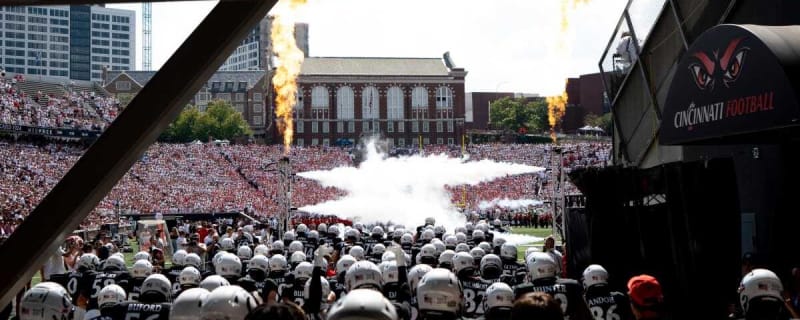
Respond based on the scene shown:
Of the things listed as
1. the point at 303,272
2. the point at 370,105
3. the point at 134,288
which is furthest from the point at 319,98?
the point at 303,272

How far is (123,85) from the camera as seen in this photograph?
149125 millimetres

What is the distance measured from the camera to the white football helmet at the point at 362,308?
4.48 metres

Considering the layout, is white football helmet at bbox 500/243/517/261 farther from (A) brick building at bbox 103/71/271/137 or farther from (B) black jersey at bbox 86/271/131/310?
(A) brick building at bbox 103/71/271/137

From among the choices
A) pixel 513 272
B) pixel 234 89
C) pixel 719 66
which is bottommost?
pixel 513 272

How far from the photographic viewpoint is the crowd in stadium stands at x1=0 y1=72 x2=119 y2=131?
67.5m

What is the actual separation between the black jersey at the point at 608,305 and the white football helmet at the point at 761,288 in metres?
1.34

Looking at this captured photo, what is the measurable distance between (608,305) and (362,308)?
18.0ft

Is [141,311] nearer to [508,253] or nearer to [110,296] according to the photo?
[110,296]

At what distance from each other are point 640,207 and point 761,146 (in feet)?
11.2

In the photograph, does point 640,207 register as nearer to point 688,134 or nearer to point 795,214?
point 688,134

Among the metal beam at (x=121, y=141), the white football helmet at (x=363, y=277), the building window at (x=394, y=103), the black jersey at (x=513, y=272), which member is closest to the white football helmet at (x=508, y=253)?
the black jersey at (x=513, y=272)

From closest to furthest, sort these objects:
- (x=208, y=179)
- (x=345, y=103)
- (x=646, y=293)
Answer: (x=646, y=293), (x=208, y=179), (x=345, y=103)

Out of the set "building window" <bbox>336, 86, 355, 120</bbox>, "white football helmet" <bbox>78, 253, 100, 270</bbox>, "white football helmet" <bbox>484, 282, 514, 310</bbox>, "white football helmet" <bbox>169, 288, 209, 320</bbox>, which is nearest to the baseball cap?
"white football helmet" <bbox>484, 282, 514, 310</bbox>

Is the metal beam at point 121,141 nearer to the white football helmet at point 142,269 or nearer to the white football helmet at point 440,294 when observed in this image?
the white football helmet at point 440,294
